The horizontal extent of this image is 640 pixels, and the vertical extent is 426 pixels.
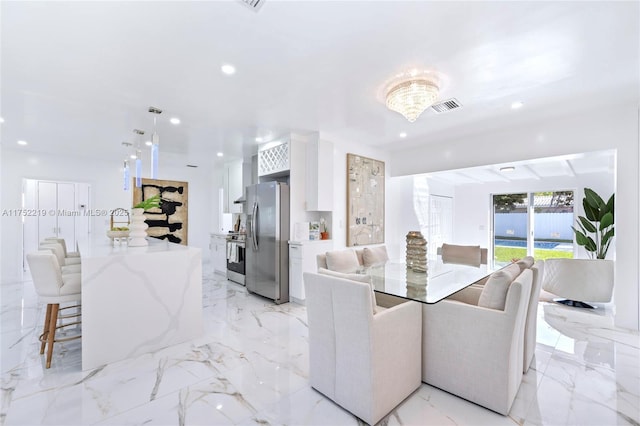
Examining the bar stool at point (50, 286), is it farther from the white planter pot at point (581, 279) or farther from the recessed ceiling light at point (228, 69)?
the white planter pot at point (581, 279)

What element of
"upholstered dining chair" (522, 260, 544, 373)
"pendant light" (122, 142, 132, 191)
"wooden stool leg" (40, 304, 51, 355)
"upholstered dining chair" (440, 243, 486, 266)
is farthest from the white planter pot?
"pendant light" (122, 142, 132, 191)

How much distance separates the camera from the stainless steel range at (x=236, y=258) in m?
5.14

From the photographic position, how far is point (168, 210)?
6.77 m

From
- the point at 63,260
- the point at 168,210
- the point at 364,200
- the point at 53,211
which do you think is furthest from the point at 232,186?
the point at 53,211

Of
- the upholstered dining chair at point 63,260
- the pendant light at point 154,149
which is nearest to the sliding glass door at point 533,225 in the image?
the pendant light at point 154,149

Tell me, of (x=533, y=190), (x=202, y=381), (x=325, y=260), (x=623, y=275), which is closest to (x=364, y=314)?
(x=202, y=381)

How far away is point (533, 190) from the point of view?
641 cm

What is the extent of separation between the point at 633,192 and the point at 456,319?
9.72 ft

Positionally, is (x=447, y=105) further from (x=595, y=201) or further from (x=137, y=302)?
(x=137, y=302)

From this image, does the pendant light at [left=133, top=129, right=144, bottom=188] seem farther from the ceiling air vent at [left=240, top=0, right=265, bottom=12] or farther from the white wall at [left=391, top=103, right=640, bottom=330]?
the white wall at [left=391, top=103, right=640, bottom=330]

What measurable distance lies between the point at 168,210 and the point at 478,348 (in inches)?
270

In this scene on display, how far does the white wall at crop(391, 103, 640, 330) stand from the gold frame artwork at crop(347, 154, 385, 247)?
5.89 feet

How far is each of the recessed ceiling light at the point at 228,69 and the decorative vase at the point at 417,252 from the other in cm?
227

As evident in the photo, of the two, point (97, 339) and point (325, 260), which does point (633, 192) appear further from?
point (97, 339)
